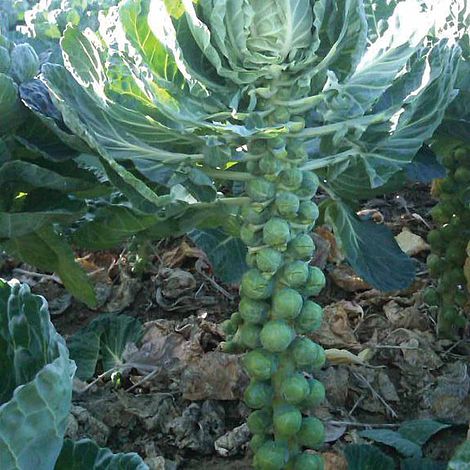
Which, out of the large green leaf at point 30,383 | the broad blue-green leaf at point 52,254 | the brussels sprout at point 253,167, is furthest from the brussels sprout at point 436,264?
the large green leaf at point 30,383

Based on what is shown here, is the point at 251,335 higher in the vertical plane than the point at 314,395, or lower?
higher

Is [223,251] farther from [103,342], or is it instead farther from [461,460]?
[461,460]

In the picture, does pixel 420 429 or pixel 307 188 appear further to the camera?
pixel 420 429

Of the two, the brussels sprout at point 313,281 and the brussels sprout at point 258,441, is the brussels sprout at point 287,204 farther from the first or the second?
the brussels sprout at point 258,441

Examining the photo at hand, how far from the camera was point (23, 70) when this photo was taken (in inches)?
83.1

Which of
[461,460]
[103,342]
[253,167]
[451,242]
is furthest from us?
[103,342]

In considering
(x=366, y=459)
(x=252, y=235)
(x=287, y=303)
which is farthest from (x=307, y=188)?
(x=366, y=459)

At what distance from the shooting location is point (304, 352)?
1890 mm

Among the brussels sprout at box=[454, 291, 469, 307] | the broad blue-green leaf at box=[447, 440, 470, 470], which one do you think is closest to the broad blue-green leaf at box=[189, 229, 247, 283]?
the brussels sprout at box=[454, 291, 469, 307]

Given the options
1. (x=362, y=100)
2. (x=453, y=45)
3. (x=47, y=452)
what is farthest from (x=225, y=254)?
(x=47, y=452)

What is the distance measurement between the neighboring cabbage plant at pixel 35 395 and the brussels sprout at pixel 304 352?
46cm

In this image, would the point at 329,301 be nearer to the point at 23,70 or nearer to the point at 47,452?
the point at 23,70

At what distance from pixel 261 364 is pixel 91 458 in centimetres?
44

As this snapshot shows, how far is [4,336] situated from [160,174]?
1.79 ft
